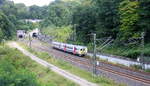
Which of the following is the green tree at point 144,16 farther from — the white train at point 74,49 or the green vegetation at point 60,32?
the green vegetation at point 60,32

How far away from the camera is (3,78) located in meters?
21.0

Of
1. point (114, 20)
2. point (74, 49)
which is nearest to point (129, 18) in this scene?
point (114, 20)

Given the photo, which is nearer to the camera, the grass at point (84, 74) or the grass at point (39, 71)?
the grass at point (84, 74)

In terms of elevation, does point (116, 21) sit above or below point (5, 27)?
above

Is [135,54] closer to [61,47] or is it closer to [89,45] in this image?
[89,45]

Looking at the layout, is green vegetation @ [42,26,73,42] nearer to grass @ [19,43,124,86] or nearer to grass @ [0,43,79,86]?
grass @ [0,43,79,86]

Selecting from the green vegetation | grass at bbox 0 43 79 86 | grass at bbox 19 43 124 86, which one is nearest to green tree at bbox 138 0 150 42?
grass at bbox 19 43 124 86

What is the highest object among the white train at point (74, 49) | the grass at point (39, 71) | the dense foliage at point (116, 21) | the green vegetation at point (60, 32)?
the dense foliage at point (116, 21)

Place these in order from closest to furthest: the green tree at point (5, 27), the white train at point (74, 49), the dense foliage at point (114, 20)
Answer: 1. the dense foliage at point (114, 20)
2. the white train at point (74, 49)
3. the green tree at point (5, 27)

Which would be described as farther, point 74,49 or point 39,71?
point 74,49

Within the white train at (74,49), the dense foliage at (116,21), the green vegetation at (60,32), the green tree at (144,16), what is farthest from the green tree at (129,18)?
the green vegetation at (60,32)

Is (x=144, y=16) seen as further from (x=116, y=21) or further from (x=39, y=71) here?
(x=39, y=71)

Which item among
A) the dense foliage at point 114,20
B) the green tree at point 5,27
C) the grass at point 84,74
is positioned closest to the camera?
the grass at point 84,74

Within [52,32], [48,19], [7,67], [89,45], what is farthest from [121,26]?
[48,19]
